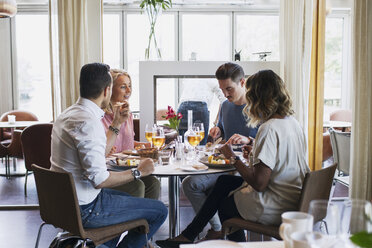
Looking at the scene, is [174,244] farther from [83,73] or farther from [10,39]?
[10,39]

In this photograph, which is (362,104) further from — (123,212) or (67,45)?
(67,45)

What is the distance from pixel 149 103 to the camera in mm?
4848

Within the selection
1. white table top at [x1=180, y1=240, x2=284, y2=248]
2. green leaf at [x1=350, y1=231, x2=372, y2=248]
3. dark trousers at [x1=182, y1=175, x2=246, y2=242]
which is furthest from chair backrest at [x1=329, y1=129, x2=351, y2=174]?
green leaf at [x1=350, y1=231, x2=372, y2=248]

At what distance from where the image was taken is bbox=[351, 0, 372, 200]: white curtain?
4.05 metres

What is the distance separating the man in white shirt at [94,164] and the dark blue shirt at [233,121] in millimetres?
1185

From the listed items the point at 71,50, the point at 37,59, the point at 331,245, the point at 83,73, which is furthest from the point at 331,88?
the point at 37,59

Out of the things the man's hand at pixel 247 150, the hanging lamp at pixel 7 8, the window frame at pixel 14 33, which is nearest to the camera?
the man's hand at pixel 247 150

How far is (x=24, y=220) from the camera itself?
4148 mm

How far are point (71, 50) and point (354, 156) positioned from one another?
3156 mm

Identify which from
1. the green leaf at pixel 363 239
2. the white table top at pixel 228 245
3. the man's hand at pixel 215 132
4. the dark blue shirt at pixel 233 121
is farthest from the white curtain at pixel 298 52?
the green leaf at pixel 363 239

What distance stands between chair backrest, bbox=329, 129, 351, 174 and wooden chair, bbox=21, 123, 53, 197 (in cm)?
308

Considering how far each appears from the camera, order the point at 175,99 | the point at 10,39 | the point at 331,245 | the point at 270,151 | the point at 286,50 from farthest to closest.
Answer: the point at 10,39, the point at 286,50, the point at 175,99, the point at 270,151, the point at 331,245

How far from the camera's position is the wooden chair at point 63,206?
2078mm

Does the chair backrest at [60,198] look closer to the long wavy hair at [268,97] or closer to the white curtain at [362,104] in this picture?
the long wavy hair at [268,97]
